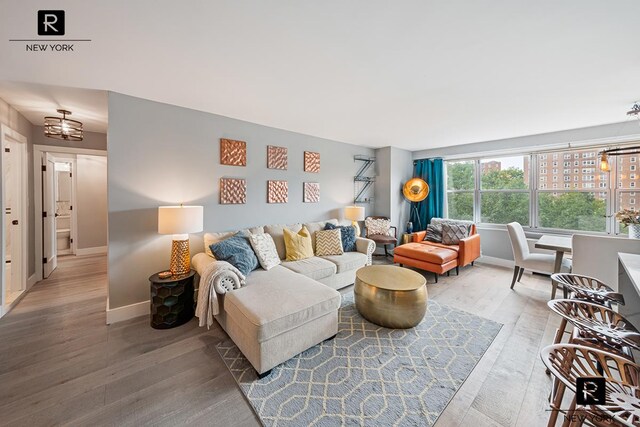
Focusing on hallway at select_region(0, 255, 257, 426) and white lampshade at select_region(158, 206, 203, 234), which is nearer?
hallway at select_region(0, 255, 257, 426)

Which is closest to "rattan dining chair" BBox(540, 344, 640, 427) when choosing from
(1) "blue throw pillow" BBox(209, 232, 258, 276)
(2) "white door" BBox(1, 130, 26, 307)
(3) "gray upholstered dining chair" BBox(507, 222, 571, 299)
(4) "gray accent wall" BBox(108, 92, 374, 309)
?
(1) "blue throw pillow" BBox(209, 232, 258, 276)

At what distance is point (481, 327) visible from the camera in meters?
2.39

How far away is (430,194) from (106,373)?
5.61 metres

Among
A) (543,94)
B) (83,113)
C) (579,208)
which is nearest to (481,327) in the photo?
(543,94)

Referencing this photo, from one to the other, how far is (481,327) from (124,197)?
156 inches

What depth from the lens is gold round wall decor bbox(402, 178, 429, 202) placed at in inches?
194

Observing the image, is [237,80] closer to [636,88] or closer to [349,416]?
[349,416]

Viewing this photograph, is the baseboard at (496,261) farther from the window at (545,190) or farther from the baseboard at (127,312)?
the baseboard at (127,312)

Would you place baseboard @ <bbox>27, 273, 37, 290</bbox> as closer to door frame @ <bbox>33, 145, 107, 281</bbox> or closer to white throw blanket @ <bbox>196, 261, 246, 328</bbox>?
door frame @ <bbox>33, 145, 107, 281</bbox>

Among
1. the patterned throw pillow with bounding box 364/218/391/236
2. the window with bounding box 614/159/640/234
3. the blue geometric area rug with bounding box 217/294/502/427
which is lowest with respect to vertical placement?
the blue geometric area rug with bounding box 217/294/502/427

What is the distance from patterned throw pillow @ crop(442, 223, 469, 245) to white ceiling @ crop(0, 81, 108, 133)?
515cm

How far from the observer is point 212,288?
208 centimetres

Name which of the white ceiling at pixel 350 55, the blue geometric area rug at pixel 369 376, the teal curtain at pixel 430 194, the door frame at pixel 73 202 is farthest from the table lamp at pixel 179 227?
the teal curtain at pixel 430 194

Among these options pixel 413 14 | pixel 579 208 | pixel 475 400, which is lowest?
pixel 475 400
